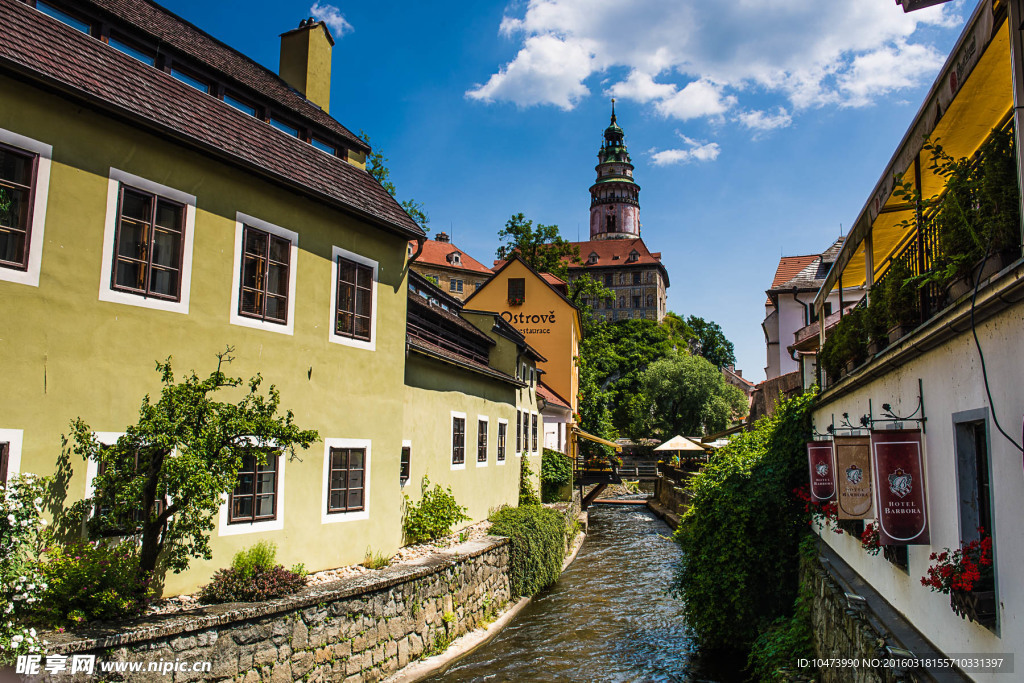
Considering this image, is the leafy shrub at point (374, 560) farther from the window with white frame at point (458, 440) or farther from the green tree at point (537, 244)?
the green tree at point (537, 244)

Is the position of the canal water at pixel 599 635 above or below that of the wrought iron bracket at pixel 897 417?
below

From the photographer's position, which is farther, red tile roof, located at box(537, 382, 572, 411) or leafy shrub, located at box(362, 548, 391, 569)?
red tile roof, located at box(537, 382, 572, 411)

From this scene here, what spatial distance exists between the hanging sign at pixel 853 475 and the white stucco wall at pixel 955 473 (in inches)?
20.6

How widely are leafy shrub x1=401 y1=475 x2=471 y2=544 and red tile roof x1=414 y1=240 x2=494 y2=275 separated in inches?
2352

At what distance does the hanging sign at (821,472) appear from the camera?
8.99m

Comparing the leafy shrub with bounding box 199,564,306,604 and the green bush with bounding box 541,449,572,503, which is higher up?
the green bush with bounding box 541,449,572,503

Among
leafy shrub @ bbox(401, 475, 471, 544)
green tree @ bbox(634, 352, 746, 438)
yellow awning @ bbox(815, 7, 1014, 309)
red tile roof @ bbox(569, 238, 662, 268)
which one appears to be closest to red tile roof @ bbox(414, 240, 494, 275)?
green tree @ bbox(634, 352, 746, 438)

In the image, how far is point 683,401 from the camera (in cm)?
6231

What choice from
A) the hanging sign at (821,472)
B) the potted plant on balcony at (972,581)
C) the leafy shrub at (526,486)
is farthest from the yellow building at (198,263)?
the leafy shrub at (526,486)

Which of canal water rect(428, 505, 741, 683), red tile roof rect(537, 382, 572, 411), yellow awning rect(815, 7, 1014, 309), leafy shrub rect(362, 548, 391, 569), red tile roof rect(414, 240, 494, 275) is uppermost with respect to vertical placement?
red tile roof rect(414, 240, 494, 275)

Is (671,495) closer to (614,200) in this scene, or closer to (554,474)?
(554,474)

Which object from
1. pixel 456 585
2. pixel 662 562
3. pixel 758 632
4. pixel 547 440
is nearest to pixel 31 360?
pixel 456 585

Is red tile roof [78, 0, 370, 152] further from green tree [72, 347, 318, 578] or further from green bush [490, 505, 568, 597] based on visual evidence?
green bush [490, 505, 568, 597]

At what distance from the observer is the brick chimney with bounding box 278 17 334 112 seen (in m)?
15.1
